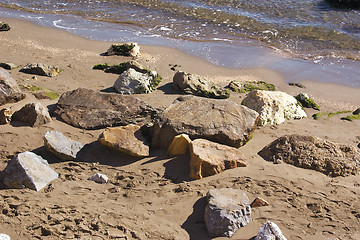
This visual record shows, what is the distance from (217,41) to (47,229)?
381 inches

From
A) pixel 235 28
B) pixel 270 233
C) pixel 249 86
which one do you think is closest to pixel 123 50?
pixel 249 86

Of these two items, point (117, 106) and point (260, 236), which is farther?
point (117, 106)

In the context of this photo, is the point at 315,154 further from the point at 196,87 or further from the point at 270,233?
the point at 196,87

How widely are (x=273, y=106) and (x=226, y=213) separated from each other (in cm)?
358

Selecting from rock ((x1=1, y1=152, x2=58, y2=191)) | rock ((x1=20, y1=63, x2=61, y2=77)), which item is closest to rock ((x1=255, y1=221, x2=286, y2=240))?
rock ((x1=1, y1=152, x2=58, y2=191))

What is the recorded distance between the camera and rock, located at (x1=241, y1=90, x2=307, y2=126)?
7.18 m

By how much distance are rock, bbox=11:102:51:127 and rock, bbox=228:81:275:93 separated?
4.50 meters

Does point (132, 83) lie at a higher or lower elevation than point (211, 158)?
higher

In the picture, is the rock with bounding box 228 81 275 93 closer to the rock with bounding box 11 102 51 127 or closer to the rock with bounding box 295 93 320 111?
the rock with bounding box 295 93 320 111

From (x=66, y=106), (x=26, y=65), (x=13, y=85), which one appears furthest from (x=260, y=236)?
(x=26, y=65)

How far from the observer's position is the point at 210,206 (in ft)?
14.6

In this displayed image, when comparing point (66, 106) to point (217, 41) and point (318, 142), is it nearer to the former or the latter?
point (318, 142)

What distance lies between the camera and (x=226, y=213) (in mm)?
4363

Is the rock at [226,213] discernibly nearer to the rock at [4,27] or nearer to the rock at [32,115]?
the rock at [32,115]
